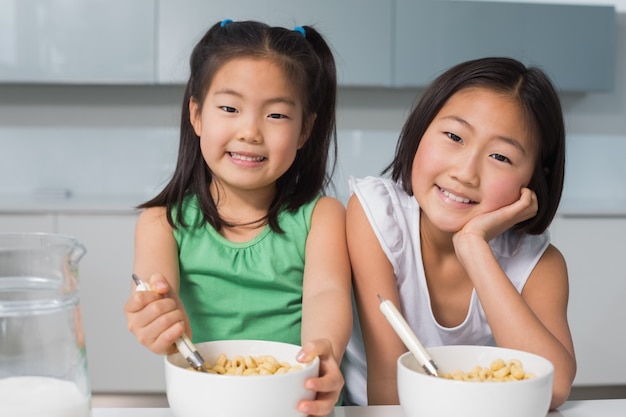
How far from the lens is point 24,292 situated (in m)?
0.65

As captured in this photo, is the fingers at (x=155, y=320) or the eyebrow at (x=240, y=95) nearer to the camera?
the fingers at (x=155, y=320)

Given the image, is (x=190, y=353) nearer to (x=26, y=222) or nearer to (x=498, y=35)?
(x=26, y=222)

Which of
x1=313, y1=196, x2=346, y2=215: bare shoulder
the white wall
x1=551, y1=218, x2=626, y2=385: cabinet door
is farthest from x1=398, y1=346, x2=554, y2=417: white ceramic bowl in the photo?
the white wall

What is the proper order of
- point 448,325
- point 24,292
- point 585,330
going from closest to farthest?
point 24,292 → point 448,325 → point 585,330

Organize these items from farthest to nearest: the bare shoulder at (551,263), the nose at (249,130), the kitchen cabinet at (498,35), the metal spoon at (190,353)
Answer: the kitchen cabinet at (498,35) < the bare shoulder at (551,263) < the nose at (249,130) < the metal spoon at (190,353)

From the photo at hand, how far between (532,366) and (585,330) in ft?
8.20

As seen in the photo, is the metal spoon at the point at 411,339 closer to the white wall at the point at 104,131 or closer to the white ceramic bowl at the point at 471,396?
the white ceramic bowl at the point at 471,396

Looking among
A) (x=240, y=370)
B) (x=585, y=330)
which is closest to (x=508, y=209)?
(x=240, y=370)

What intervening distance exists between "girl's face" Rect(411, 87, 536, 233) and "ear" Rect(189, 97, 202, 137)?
1.16ft

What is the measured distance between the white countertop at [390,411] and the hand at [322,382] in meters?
0.05

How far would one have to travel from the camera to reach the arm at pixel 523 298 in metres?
1.00

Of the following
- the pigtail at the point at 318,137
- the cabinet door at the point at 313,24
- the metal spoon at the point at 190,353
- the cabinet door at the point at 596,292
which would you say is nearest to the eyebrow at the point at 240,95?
the pigtail at the point at 318,137

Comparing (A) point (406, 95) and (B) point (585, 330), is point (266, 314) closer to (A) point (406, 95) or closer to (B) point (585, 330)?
(B) point (585, 330)

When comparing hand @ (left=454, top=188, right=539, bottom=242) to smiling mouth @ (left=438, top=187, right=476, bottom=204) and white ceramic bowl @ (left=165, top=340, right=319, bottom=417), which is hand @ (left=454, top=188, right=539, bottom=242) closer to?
smiling mouth @ (left=438, top=187, right=476, bottom=204)
